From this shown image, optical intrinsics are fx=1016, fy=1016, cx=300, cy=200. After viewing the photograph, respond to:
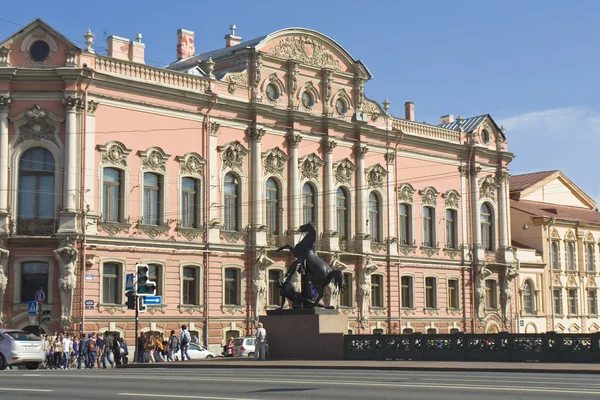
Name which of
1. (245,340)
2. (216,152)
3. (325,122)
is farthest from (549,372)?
(325,122)

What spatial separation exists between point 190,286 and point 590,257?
3554 cm

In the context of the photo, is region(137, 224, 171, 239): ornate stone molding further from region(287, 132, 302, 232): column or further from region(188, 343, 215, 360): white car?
region(287, 132, 302, 232): column

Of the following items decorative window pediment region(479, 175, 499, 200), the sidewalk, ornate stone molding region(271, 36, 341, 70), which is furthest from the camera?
decorative window pediment region(479, 175, 499, 200)

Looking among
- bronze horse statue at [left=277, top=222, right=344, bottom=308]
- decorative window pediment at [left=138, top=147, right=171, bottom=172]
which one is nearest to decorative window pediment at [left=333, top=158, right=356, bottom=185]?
decorative window pediment at [left=138, top=147, right=171, bottom=172]

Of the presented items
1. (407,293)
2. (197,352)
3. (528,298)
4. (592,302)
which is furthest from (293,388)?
(592,302)

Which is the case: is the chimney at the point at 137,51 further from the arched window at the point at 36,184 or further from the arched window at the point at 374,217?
the arched window at the point at 374,217

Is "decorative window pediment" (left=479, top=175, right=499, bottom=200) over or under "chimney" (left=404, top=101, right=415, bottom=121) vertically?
under

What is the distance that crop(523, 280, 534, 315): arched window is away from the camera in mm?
66438

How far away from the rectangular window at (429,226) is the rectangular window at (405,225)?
150cm

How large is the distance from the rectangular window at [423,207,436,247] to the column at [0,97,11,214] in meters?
26.4

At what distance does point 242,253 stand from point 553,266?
89.4 ft

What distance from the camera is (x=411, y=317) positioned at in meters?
57.7

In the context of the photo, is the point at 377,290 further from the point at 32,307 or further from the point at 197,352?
the point at 32,307

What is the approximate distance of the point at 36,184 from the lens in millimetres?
43594
